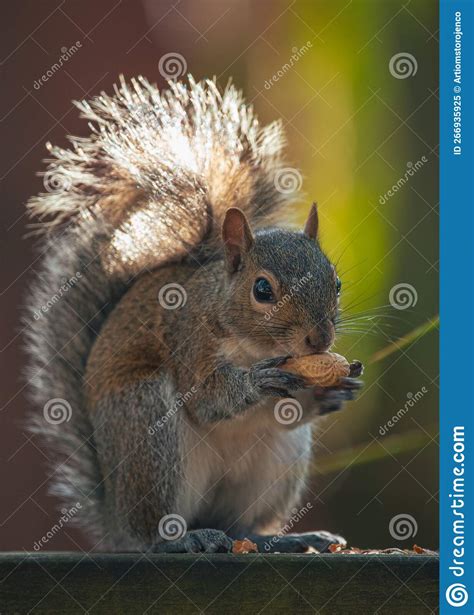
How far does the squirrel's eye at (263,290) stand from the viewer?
232cm

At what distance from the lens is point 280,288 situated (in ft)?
7.55

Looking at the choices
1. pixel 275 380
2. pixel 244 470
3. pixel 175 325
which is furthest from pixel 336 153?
pixel 244 470

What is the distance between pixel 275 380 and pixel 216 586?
57 cm

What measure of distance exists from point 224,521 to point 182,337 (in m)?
0.49

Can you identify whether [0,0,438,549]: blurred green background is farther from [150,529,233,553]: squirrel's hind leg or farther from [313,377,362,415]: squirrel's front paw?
[150,529,233,553]: squirrel's hind leg

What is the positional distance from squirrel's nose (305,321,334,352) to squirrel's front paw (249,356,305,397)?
0.07 meters

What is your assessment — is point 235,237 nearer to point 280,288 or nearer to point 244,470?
point 280,288

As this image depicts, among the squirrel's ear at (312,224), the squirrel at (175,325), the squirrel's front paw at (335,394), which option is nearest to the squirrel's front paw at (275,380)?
the squirrel at (175,325)

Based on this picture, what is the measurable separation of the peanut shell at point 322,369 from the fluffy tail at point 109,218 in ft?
2.01

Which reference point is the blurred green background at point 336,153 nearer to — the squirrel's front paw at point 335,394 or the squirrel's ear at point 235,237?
the squirrel's front paw at point 335,394

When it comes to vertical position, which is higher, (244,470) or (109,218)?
(109,218)

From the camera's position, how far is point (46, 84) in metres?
3.09

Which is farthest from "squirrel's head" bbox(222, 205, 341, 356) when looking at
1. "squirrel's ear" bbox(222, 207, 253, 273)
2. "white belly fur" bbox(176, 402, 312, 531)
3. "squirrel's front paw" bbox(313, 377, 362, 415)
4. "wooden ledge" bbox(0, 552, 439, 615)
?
"wooden ledge" bbox(0, 552, 439, 615)

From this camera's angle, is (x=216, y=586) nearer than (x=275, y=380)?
Yes
